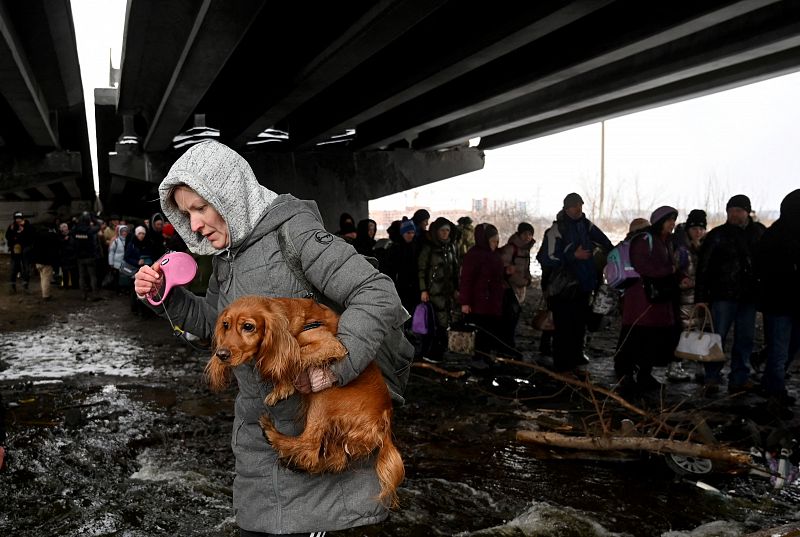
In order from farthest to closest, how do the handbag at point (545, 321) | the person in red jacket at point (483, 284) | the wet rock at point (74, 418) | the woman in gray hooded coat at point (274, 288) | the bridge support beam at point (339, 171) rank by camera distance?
the bridge support beam at point (339, 171) < the handbag at point (545, 321) < the person in red jacket at point (483, 284) < the wet rock at point (74, 418) < the woman in gray hooded coat at point (274, 288)

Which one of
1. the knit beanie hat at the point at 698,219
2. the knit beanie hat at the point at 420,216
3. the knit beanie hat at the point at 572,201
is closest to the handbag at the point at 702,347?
the knit beanie hat at the point at 572,201

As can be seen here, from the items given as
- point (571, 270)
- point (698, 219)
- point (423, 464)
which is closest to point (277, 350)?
point (423, 464)

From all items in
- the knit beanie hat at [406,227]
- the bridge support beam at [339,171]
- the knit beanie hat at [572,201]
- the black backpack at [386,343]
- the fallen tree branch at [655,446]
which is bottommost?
the fallen tree branch at [655,446]

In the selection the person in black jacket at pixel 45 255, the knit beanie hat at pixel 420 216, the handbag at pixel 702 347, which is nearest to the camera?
the handbag at pixel 702 347

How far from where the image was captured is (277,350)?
75.5 inches

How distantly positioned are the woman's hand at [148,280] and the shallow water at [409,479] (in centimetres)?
260

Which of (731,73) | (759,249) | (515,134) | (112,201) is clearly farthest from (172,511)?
(112,201)

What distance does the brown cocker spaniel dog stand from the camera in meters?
1.92

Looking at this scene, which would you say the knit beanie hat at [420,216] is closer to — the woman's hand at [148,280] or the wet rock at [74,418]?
the wet rock at [74,418]

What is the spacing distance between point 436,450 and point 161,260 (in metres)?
4.11

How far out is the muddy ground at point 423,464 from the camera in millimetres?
4531

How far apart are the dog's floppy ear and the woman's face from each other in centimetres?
42

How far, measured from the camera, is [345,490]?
7.25ft

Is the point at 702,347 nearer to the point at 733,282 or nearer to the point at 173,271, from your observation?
the point at 733,282
